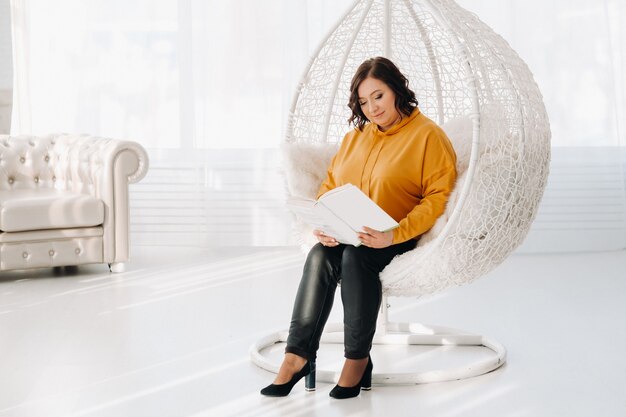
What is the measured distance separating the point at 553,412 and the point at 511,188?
655 mm

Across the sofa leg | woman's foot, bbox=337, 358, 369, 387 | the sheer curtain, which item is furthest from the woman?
the sheer curtain

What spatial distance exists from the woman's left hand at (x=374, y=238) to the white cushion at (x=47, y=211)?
218 centimetres

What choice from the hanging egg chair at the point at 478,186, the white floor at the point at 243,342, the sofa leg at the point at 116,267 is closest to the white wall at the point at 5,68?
the white floor at the point at 243,342

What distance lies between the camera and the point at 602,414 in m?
2.42

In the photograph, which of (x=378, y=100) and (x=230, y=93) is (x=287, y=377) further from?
(x=230, y=93)

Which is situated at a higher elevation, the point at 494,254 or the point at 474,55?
the point at 474,55

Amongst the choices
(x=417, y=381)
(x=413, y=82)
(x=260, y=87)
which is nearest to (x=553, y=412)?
(x=417, y=381)

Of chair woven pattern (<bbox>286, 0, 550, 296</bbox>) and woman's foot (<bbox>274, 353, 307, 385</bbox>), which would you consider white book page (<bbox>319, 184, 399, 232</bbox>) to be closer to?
chair woven pattern (<bbox>286, 0, 550, 296</bbox>)

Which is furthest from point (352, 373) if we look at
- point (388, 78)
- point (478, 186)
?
point (388, 78)

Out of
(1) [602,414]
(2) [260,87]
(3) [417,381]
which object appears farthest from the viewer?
A: (2) [260,87]

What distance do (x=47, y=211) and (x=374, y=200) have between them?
209cm

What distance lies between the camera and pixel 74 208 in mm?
4402

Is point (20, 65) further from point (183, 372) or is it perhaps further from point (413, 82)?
point (183, 372)

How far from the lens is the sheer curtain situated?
17.1ft
